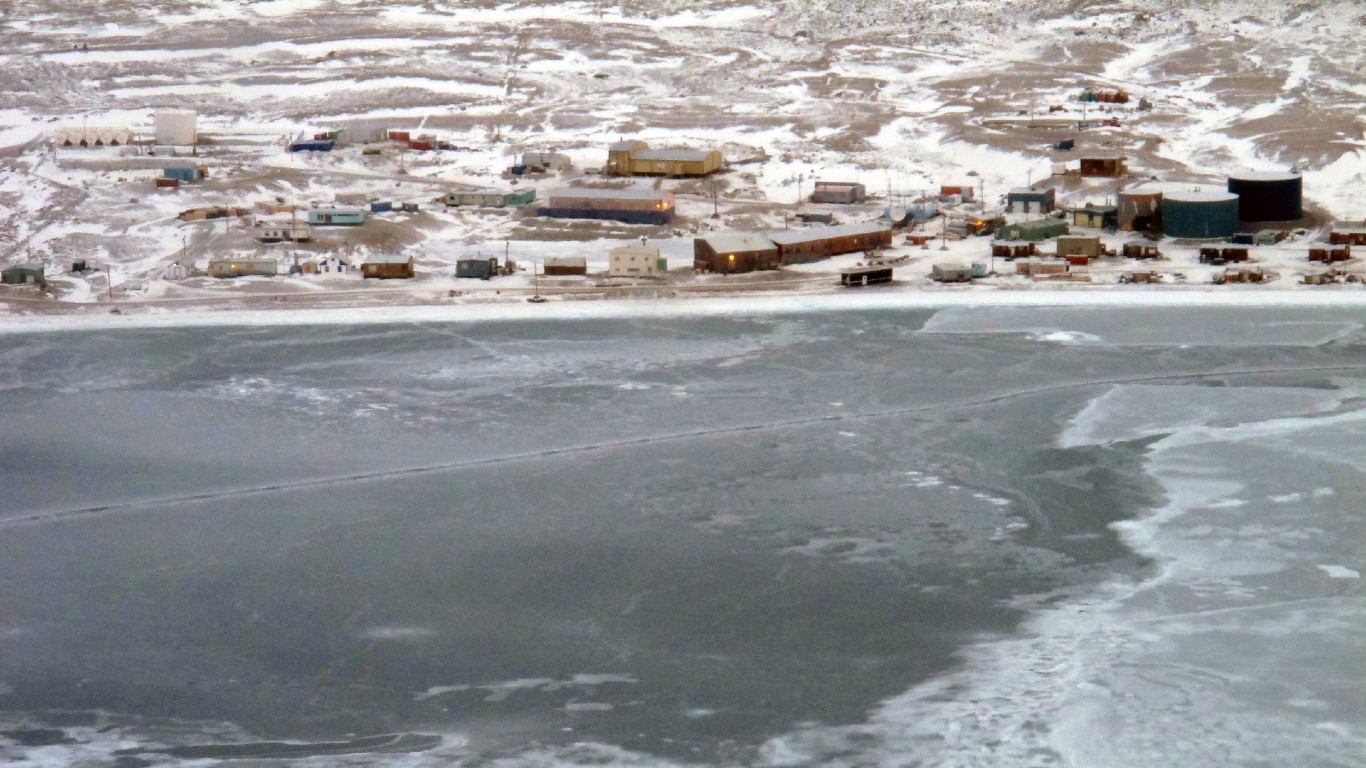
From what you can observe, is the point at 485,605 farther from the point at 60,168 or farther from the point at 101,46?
the point at 101,46

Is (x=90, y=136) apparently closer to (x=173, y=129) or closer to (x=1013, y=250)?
(x=173, y=129)

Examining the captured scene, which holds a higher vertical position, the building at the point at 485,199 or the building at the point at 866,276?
the building at the point at 485,199

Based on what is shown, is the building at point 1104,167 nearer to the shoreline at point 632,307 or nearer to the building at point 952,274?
the building at point 952,274

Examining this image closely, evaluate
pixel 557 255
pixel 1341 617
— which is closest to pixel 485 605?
pixel 1341 617

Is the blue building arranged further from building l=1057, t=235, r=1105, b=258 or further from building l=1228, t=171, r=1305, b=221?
building l=1228, t=171, r=1305, b=221

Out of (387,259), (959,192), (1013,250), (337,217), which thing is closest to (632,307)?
(387,259)

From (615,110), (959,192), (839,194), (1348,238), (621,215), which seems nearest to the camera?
(1348,238)

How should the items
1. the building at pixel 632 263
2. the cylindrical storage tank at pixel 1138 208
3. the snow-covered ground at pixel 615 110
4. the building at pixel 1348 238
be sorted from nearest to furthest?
the building at pixel 632 263 → the building at pixel 1348 238 → the snow-covered ground at pixel 615 110 → the cylindrical storage tank at pixel 1138 208

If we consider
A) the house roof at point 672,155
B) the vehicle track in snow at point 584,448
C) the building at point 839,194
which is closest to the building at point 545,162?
the house roof at point 672,155
